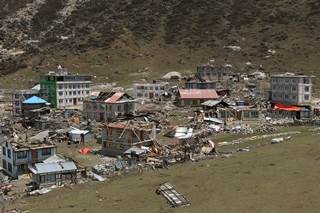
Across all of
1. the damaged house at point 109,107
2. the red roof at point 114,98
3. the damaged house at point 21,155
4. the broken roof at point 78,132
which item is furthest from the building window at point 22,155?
the red roof at point 114,98

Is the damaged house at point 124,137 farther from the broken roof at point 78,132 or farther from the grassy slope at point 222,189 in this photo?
the grassy slope at point 222,189

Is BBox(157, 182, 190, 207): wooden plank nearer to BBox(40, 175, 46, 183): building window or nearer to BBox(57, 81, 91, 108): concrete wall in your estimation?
BBox(40, 175, 46, 183): building window

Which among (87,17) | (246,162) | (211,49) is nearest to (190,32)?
(211,49)

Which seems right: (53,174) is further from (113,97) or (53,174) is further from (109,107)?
(113,97)

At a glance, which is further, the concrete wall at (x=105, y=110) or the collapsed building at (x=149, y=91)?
the collapsed building at (x=149, y=91)

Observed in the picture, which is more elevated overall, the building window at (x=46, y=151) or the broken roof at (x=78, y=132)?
the broken roof at (x=78, y=132)

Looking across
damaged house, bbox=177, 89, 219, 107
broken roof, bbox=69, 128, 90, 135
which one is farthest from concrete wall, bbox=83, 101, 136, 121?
damaged house, bbox=177, 89, 219, 107
